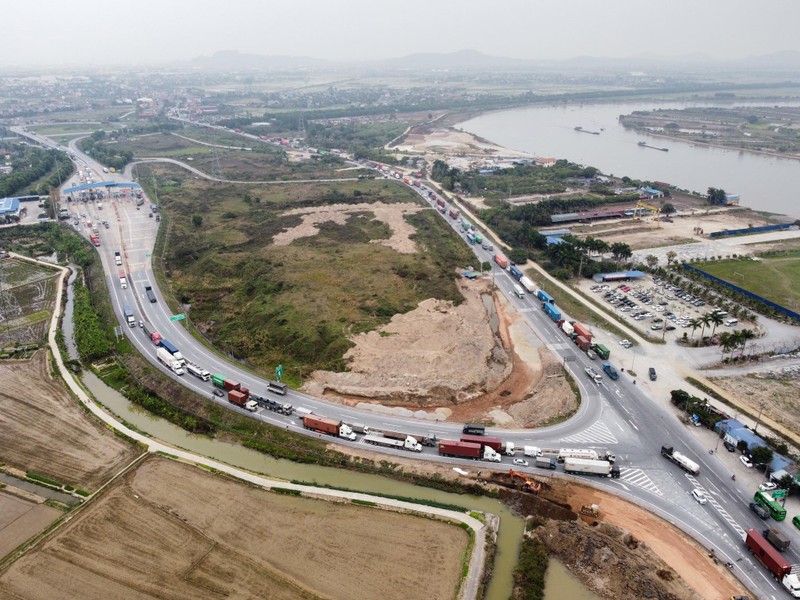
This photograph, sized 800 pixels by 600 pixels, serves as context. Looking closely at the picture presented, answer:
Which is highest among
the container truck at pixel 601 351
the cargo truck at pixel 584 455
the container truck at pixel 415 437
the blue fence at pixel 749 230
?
the blue fence at pixel 749 230

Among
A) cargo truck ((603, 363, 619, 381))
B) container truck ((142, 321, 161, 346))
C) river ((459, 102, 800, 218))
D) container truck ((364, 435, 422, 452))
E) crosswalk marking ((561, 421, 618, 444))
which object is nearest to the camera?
container truck ((364, 435, 422, 452))

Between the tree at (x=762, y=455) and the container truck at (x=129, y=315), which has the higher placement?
the tree at (x=762, y=455)

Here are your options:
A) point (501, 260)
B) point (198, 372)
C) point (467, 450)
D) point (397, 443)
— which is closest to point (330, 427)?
point (397, 443)

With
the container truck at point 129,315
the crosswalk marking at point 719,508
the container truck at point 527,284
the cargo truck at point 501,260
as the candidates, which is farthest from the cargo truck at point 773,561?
the container truck at point 129,315

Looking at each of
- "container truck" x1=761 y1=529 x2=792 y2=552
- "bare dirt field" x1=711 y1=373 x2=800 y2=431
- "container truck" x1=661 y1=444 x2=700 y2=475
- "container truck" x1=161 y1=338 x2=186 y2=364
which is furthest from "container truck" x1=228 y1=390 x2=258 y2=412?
"bare dirt field" x1=711 y1=373 x2=800 y2=431

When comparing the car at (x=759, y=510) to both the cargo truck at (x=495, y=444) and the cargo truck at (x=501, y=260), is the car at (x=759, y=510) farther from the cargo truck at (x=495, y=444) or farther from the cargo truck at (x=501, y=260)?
the cargo truck at (x=501, y=260)

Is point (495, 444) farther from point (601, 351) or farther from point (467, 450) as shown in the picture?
point (601, 351)

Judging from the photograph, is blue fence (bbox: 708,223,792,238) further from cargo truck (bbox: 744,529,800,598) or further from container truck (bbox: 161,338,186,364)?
container truck (bbox: 161,338,186,364)
